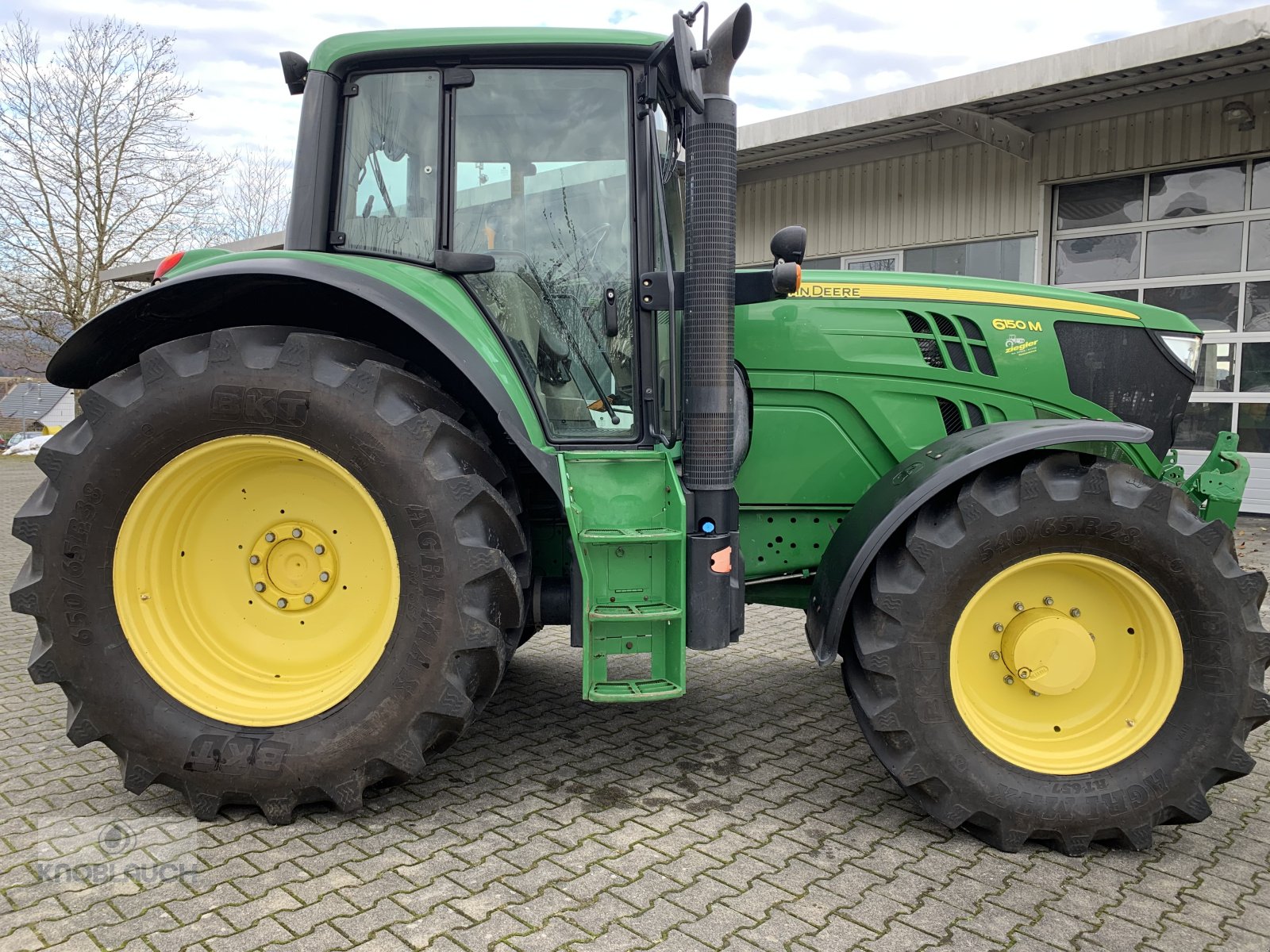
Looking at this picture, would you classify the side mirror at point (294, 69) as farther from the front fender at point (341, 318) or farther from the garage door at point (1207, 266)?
the garage door at point (1207, 266)

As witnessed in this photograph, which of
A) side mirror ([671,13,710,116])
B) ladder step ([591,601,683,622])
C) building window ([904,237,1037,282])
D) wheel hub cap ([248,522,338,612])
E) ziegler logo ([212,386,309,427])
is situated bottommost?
ladder step ([591,601,683,622])

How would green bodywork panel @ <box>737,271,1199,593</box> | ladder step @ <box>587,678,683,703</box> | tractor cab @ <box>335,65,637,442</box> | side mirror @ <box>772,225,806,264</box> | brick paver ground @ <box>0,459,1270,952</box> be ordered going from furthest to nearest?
1. green bodywork panel @ <box>737,271,1199,593</box>
2. tractor cab @ <box>335,65,637,442</box>
3. side mirror @ <box>772,225,806,264</box>
4. ladder step @ <box>587,678,683,703</box>
5. brick paver ground @ <box>0,459,1270,952</box>

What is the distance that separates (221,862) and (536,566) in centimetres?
134

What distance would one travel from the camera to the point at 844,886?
2.37m

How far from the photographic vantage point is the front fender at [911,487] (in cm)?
264

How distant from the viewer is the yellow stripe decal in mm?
3332

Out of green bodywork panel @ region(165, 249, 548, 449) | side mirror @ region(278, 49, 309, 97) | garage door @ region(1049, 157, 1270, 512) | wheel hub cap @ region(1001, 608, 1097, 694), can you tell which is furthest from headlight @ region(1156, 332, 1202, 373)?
garage door @ region(1049, 157, 1270, 512)

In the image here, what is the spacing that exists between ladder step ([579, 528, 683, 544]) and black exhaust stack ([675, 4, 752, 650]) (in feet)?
0.35

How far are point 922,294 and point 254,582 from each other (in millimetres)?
2476

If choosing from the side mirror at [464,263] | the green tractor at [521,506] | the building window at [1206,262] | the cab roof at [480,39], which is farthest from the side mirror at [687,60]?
the building window at [1206,262]

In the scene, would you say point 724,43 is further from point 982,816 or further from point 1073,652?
point 982,816

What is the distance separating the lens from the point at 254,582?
2916 millimetres

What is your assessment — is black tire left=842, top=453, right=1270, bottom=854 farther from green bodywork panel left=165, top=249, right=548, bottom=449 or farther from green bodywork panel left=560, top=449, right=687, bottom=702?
green bodywork panel left=165, top=249, right=548, bottom=449

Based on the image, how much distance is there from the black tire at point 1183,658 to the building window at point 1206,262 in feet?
23.2
